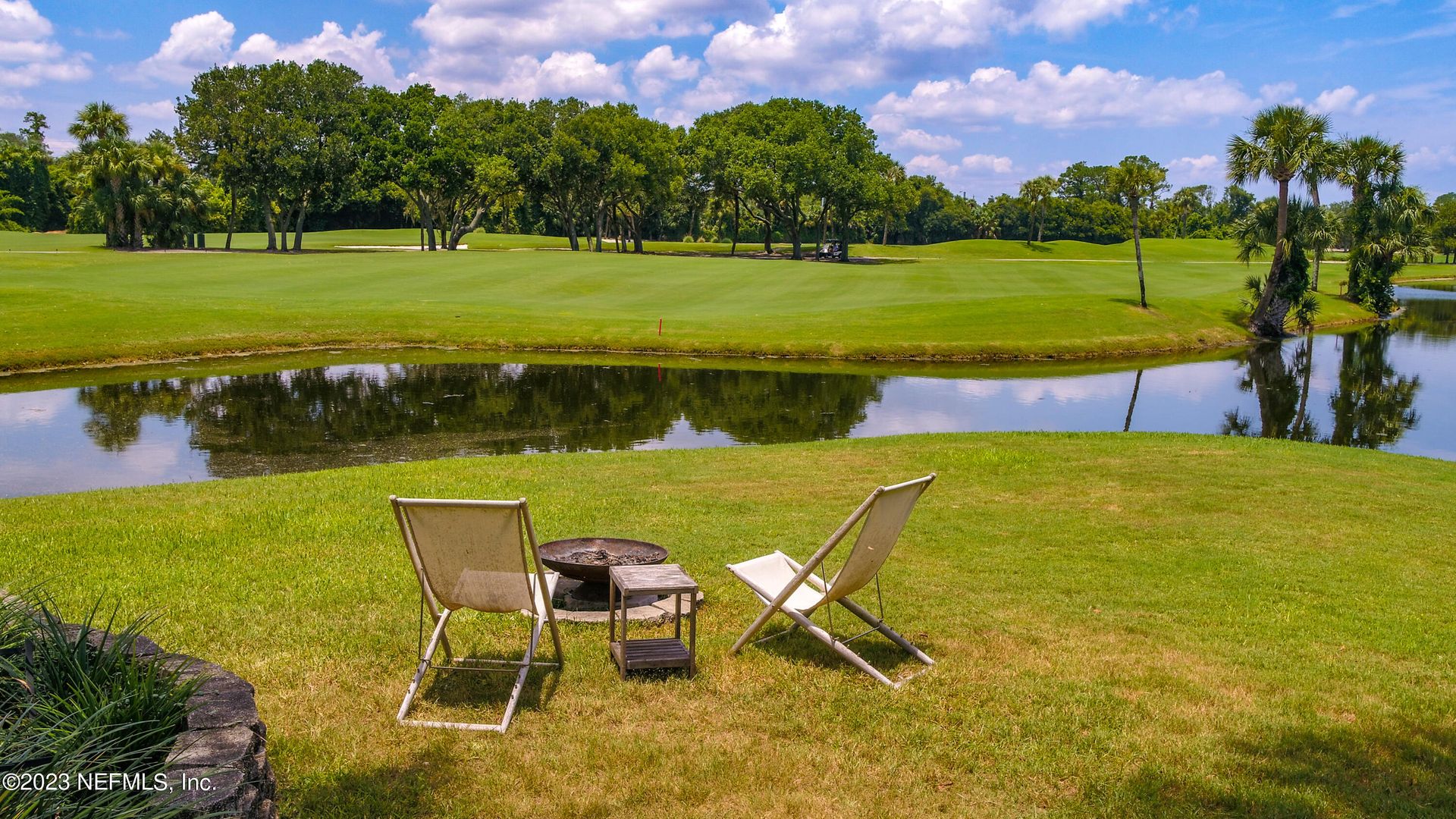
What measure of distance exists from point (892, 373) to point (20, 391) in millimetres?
24441

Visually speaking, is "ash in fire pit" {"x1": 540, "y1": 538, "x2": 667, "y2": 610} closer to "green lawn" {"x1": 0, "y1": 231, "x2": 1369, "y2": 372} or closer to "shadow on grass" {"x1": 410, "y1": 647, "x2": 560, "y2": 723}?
"shadow on grass" {"x1": 410, "y1": 647, "x2": 560, "y2": 723}

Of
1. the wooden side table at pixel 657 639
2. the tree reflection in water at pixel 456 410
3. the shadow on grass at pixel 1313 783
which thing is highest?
the wooden side table at pixel 657 639

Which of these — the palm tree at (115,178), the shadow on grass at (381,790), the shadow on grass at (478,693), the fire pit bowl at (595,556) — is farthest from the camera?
the palm tree at (115,178)

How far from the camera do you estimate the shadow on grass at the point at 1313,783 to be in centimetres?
448

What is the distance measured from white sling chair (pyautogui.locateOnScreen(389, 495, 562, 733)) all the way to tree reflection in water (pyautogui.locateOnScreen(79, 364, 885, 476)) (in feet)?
39.3

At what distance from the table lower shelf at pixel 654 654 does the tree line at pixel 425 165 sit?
138ft

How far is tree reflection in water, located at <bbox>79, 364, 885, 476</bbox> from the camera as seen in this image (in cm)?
1866

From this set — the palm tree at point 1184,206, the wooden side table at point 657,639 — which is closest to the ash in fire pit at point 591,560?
the wooden side table at point 657,639

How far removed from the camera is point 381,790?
4.56 meters

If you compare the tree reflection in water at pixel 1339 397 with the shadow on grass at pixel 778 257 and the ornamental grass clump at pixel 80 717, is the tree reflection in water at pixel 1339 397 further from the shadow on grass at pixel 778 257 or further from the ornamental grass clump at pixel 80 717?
the shadow on grass at pixel 778 257

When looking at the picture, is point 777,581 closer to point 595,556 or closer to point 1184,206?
point 595,556

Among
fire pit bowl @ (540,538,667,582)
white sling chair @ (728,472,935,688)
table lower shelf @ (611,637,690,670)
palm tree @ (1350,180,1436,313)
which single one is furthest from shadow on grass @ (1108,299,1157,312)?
table lower shelf @ (611,637,690,670)

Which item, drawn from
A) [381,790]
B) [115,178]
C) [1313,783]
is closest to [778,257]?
[115,178]

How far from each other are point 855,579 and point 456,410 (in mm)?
18296
